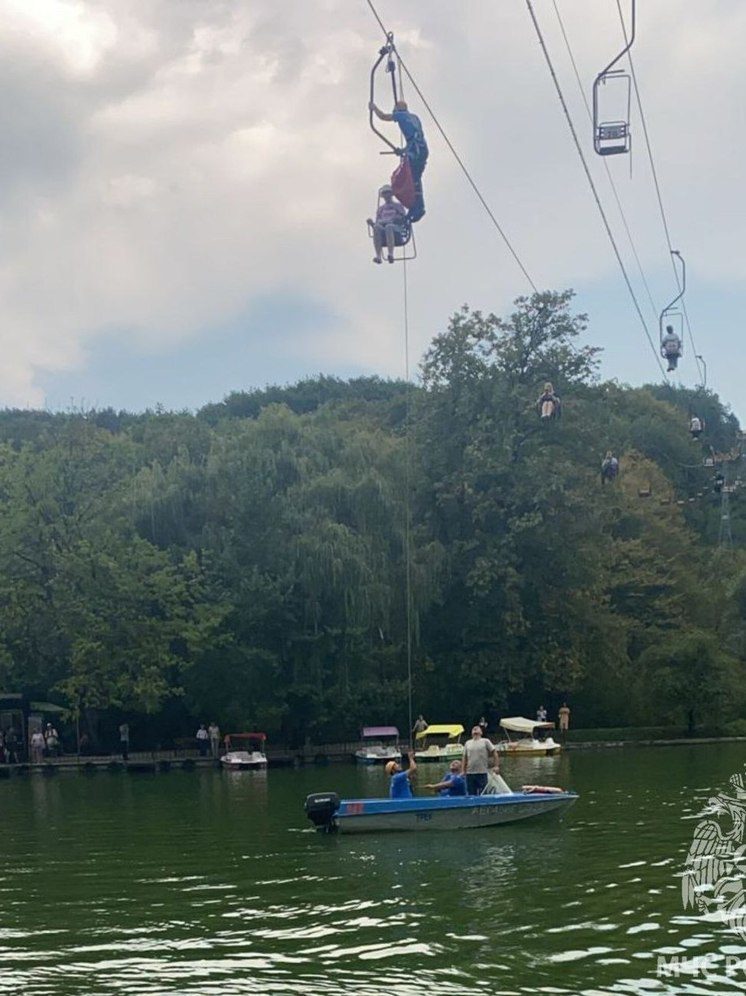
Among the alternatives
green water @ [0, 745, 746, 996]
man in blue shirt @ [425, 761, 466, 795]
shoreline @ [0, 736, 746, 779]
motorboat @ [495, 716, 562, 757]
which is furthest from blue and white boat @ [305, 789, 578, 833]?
shoreline @ [0, 736, 746, 779]

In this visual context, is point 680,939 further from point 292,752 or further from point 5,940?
point 292,752

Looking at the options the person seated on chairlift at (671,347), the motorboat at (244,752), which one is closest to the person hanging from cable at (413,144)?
the person seated on chairlift at (671,347)

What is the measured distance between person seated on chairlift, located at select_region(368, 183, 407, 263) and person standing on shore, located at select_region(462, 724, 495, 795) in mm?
9324

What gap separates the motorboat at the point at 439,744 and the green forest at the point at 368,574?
97.1 inches

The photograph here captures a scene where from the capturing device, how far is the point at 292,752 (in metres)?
50.2

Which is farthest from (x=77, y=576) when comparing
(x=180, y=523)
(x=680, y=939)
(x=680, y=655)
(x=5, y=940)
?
(x=680, y=939)

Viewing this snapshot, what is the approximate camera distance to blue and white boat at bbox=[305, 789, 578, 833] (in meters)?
23.6

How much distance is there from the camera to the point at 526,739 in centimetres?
4906

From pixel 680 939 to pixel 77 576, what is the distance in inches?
1542

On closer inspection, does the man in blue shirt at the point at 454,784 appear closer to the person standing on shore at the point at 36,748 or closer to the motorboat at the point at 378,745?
the motorboat at the point at 378,745

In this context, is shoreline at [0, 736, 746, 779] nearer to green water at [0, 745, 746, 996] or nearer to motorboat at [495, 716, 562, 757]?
motorboat at [495, 716, 562, 757]

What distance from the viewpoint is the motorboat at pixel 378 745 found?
46344mm

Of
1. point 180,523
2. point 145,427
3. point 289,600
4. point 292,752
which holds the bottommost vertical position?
point 292,752

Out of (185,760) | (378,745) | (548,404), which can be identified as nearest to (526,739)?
(378,745)
